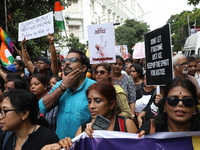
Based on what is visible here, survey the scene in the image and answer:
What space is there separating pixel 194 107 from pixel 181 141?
0.29 metres

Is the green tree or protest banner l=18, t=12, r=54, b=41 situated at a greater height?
the green tree

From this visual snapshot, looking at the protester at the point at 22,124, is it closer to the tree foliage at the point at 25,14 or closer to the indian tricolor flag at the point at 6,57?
the indian tricolor flag at the point at 6,57

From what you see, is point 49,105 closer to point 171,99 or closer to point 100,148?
point 100,148

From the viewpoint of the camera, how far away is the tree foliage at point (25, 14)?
11.4 m

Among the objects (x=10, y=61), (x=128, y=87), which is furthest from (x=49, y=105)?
(x=10, y=61)

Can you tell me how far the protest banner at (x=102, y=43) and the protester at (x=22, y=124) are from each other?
2.30 m

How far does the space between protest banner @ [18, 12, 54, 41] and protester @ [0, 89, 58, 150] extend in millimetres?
3361

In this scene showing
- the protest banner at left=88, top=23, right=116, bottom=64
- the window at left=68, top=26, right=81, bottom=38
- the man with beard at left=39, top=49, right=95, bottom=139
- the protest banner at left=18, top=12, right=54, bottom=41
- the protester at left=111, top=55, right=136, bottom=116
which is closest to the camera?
the man with beard at left=39, top=49, right=95, bottom=139

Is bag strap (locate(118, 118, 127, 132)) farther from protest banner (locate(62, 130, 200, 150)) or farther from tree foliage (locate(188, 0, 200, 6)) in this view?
tree foliage (locate(188, 0, 200, 6))

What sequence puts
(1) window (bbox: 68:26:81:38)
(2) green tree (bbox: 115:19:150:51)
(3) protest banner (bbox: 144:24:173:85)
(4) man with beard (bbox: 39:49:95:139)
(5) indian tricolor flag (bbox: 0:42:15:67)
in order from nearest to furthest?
(4) man with beard (bbox: 39:49:95:139)
(3) protest banner (bbox: 144:24:173:85)
(5) indian tricolor flag (bbox: 0:42:15:67)
(2) green tree (bbox: 115:19:150:51)
(1) window (bbox: 68:26:81:38)

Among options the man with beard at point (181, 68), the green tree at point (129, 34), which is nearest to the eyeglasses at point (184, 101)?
the man with beard at point (181, 68)

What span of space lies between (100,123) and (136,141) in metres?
0.32

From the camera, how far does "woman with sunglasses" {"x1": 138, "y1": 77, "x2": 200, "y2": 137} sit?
2057 mm

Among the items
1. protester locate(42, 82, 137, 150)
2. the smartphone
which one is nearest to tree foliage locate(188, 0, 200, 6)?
protester locate(42, 82, 137, 150)
